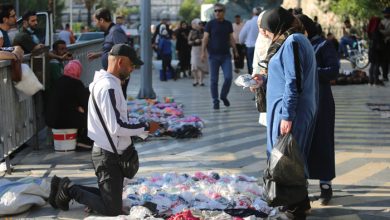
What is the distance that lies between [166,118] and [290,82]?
615 centimetres

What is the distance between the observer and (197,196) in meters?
6.70

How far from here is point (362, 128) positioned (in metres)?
11.3

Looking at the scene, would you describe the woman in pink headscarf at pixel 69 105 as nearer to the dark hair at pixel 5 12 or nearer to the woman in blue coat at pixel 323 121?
the dark hair at pixel 5 12

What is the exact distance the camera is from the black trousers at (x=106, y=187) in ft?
19.7

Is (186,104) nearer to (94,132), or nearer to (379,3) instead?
(94,132)

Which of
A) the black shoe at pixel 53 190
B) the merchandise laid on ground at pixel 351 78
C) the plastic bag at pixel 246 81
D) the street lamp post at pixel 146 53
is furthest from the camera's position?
the merchandise laid on ground at pixel 351 78

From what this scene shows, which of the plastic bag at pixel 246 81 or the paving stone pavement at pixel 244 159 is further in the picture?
Answer: the paving stone pavement at pixel 244 159

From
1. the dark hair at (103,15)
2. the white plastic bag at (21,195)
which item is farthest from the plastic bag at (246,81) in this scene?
the dark hair at (103,15)

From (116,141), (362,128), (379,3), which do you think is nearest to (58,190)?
(116,141)

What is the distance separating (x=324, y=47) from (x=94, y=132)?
2263mm

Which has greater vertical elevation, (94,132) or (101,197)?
(94,132)

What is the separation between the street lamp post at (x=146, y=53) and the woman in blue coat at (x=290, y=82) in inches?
368

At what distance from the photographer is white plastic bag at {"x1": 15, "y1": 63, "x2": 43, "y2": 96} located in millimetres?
8469

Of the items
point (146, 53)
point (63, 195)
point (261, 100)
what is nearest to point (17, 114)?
point (63, 195)
